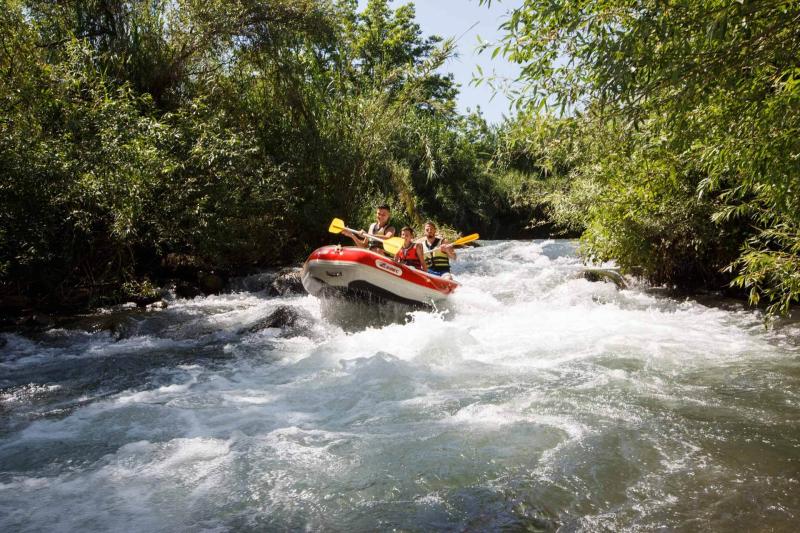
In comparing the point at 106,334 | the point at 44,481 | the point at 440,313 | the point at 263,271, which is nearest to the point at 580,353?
the point at 440,313

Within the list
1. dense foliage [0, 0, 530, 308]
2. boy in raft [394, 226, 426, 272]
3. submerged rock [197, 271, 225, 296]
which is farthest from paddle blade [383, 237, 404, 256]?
submerged rock [197, 271, 225, 296]

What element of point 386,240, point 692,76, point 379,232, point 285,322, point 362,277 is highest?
point 692,76

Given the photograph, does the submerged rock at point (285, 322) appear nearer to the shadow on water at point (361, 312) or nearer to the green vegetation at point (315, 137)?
the shadow on water at point (361, 312)

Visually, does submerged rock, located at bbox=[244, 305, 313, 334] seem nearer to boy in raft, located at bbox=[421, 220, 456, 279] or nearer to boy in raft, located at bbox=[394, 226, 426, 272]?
boy in raft, located at bbox=[394, 226, 426, 272]

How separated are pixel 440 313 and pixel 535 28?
4.30m

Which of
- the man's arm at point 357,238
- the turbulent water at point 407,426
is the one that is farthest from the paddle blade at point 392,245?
the turbulent water at point 407,426

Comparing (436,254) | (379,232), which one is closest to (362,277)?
(436,254)

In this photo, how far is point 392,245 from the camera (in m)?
8.55

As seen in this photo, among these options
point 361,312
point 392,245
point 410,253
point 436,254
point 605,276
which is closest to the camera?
point 361,312

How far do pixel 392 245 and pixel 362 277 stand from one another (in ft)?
4.75

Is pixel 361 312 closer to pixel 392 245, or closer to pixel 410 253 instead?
pixel 410 253

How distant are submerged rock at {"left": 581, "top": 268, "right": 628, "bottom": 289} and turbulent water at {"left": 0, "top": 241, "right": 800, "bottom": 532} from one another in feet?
7.09

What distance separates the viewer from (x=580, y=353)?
18.8 feet

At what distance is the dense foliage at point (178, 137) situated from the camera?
7.42m
